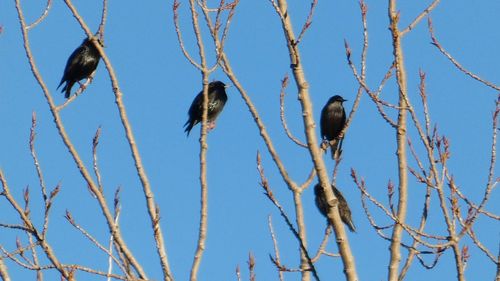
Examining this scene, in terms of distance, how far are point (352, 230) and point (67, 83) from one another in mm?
3524

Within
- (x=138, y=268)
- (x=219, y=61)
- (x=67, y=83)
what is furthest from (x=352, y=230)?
(x=138, y=268)

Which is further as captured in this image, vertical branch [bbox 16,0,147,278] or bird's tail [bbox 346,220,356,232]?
bird's tail [bbox 346,220,356,232]

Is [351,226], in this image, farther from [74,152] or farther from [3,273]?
[3,273]

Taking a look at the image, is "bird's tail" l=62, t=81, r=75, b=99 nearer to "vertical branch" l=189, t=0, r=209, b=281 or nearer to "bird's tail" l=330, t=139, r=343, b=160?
"bird's tail" l=330, t=139, r=343, b=160

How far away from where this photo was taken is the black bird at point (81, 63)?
9.75 meters

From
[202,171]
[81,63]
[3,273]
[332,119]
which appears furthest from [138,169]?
[332,119]

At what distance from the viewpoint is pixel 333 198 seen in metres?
4.20

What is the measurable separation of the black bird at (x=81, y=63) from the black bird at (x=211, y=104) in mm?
1234

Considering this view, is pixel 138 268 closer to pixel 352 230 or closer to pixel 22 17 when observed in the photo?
pixel 22 17

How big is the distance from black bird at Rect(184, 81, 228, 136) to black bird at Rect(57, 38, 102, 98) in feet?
4.05

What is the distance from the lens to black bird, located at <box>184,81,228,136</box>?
10.3 metres

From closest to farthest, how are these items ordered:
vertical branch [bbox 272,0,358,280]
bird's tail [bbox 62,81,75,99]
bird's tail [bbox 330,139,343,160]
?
vertical branch [bbox 272,0,358,280], bird's tail [bbox 330,139,343,160], bird's tail [bbox 62,81,75,99]

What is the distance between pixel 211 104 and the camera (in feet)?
34.5

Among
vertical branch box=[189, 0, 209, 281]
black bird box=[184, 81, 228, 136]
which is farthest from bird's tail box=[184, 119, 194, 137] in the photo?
vertical branch box=[189, 0, 209, 281]
